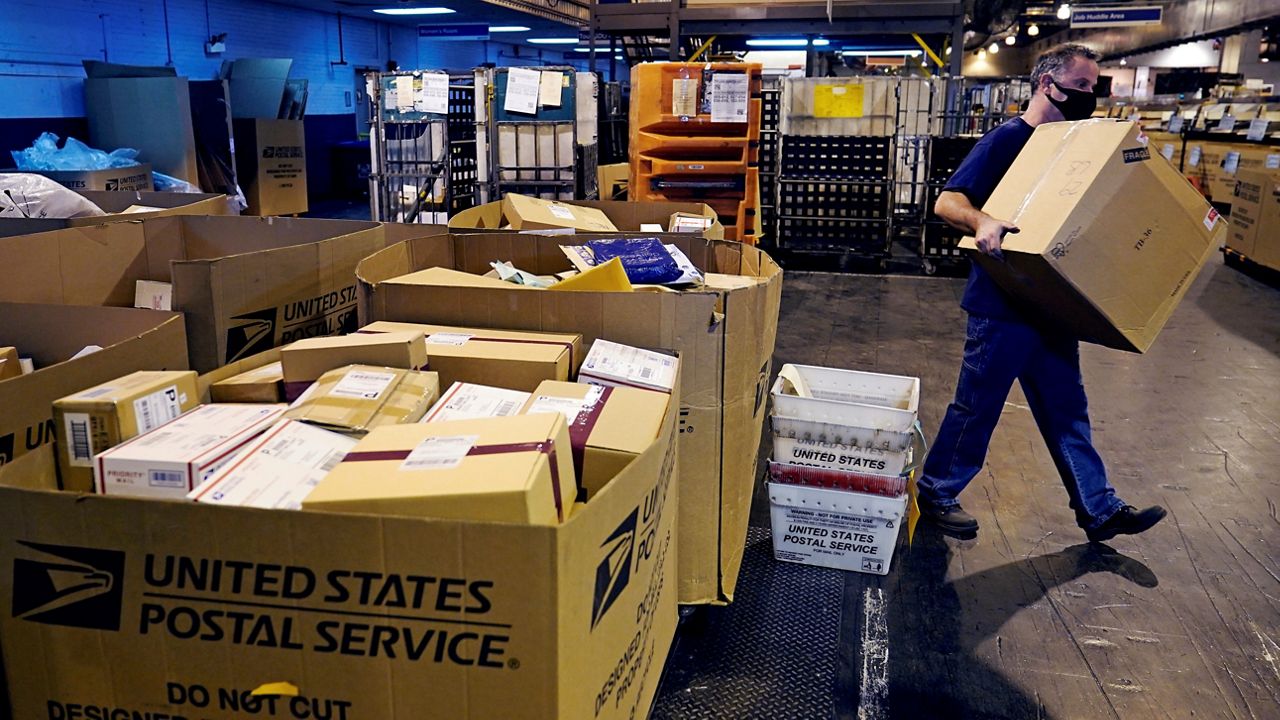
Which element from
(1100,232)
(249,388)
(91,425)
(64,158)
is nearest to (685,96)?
(64,158)

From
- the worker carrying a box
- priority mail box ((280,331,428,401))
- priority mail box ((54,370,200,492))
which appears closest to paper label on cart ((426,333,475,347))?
priority mail box ((280,331,428,401))

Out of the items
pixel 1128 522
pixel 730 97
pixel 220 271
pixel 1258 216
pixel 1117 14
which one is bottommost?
pixel 1128 522

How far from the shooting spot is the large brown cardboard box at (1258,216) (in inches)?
283

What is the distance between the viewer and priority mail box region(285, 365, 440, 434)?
1488mm

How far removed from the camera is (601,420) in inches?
61.2

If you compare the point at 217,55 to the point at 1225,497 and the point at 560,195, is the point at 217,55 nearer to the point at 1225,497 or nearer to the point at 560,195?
the point at 560,195

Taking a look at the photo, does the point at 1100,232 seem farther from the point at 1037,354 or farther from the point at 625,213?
the point at 625,213

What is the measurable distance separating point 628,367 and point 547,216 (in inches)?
68.2

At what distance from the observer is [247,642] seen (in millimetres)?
1122

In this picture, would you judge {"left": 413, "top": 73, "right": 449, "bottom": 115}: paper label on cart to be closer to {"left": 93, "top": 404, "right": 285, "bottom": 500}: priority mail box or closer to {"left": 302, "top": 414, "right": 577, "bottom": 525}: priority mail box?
{"left": 93, "top": 404, "right": 285, "bottom": 500}: priority mail box

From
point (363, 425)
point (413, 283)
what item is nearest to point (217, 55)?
point (413, 283)

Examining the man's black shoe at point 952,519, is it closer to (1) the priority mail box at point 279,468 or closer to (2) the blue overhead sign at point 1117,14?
(1) the priority mail box at point 279,468

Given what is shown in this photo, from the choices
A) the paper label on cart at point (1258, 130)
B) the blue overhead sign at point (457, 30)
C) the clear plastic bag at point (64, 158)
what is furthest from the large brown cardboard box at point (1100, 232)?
the blue overhead sign at point (457, 30)

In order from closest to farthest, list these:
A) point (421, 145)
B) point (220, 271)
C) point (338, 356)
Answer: point (338, 356)
point (220, 271)
point (421, 145)
